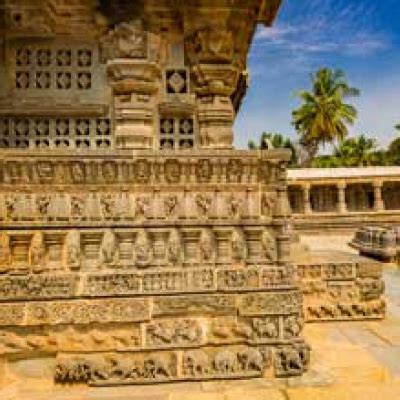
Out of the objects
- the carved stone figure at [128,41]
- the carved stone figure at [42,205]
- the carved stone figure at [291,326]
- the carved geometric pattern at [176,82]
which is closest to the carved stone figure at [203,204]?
the carved stone figure at [291,326]

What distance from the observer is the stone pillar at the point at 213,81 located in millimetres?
4887

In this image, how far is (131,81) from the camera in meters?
4.62

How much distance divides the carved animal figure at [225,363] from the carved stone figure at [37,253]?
1581mm

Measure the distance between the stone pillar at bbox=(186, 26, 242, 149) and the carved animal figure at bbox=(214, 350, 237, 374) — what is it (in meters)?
2.16

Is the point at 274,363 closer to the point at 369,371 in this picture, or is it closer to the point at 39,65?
the point at 369,371

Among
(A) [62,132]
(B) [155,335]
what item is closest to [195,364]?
(B) [155,335]

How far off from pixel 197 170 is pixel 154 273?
0.92 m

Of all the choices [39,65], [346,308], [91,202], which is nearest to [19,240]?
[91,202]

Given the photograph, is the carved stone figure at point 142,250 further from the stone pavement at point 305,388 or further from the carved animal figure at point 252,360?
the carved animal figure at point 252,360

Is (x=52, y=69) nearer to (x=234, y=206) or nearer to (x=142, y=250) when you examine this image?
(x=142, y=250)

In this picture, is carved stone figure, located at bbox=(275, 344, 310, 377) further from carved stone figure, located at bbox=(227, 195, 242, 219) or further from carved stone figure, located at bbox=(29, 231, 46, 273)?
carved stone figure, located at bbox=(29, 231, 46, 273)

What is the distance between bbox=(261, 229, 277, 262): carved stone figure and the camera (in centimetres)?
402

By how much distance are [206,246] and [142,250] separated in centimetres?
53

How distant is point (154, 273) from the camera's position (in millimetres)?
3900
